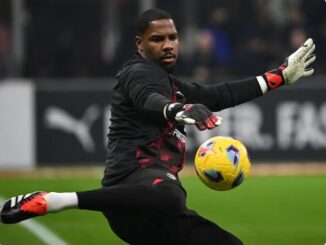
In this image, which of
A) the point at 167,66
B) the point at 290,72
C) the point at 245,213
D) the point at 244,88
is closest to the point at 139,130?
the point at 167,66

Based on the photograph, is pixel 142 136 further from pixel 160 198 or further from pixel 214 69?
pixel 214 69

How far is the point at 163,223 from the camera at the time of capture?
20.8ft

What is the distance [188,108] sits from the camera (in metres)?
5.89

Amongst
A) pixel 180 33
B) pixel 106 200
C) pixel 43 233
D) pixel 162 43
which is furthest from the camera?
pixel 180 33

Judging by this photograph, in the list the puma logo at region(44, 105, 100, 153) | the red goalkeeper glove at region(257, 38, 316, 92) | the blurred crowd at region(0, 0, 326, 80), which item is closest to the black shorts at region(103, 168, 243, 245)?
the red goalkeeper glove at region(257, 38, 316, 92)

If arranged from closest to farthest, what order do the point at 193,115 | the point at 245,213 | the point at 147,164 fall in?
the point at 193,115, the point at 147,164, the point at 245,213

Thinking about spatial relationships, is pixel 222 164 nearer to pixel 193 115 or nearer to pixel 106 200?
pixel 193 115

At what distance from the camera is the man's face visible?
6.63 m

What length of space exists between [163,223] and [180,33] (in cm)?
1229

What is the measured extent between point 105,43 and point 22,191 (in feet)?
20.1

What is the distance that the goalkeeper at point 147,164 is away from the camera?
6152 millimetres

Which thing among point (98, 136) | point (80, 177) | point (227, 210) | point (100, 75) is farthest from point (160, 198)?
point (100, 75)

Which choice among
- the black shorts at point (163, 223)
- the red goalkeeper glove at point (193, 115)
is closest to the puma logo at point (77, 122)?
the black shorts at point (163, 223)

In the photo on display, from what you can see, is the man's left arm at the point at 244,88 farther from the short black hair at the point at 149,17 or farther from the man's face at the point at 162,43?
the short black hair at the point at 149,17
